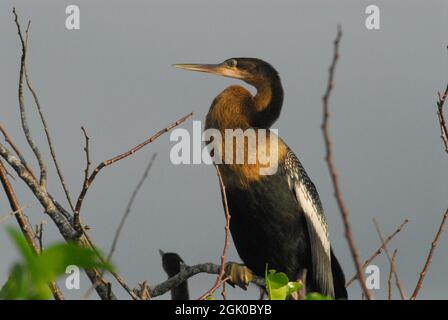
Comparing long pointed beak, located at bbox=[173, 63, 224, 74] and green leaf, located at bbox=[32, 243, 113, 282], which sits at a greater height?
long pointed beak, located at bbox=[173, 63, 224, 74]

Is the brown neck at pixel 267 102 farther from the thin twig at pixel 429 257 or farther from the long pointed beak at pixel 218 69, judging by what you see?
the thin twig at pixel 429 257

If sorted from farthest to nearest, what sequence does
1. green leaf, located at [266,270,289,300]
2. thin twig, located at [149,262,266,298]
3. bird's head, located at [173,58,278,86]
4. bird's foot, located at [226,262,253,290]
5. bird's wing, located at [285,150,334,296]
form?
bird's head, located at [173,58,278,86]
bird's wing, located at [285,150,334,296]
bird's foot, located at [226,262,253,290]
thin twig, located at [149,262,266,298]
green leaf, located at [266,270,289,300]

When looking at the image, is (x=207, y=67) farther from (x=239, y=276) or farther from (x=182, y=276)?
(x=182, y=276)

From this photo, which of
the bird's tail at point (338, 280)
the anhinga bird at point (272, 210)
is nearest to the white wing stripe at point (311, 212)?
the anhinga bird at point (272, 210)

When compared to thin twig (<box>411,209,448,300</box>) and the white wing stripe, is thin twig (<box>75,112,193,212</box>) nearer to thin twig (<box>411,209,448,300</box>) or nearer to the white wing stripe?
thin twig (<box>411,209,448,300</box>)

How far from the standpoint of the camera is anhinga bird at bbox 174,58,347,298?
4500mm

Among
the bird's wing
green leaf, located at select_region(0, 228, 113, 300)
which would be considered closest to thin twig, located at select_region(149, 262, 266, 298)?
the bird's wing

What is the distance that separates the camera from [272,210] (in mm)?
4551

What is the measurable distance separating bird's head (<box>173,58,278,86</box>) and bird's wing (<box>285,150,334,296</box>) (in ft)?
2.04

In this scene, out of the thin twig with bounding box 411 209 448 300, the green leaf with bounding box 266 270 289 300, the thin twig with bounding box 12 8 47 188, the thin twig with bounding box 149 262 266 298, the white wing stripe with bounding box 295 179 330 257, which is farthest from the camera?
the white wing stripe with bounding box 295 179 330 257

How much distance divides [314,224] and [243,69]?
1.35m

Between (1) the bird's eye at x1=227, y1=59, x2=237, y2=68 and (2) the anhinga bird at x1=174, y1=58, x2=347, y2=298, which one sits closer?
(2) the anhinga bird at x1=174, y1=58, x2=347, y2=298
